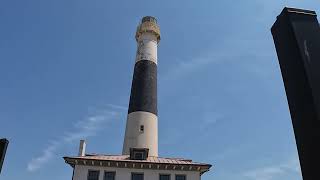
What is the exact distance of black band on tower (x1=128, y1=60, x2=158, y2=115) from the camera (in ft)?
135

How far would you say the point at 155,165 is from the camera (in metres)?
32.0

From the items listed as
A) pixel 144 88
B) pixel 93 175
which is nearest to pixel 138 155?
pixel 93 175

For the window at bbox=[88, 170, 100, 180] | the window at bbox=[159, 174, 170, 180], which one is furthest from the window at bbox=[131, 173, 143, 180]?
the window at bbox=[88, 170, 100, 180]

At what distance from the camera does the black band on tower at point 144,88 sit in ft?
135

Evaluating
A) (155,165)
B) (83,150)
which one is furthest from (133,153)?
(83,150)

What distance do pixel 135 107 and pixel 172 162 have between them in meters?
10.4

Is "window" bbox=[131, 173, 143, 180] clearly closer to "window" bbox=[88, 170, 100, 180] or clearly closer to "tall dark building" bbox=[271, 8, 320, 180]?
"window" bbox=[88, 170, 100, 180]

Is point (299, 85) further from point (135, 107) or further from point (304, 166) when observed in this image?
point (135, 107)

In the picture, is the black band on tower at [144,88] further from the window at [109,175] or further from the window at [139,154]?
the window at [109,175]

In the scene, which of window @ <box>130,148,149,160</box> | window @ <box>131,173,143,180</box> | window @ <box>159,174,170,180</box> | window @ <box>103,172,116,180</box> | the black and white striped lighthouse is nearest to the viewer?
window @ <box>103,172,116,180</box>

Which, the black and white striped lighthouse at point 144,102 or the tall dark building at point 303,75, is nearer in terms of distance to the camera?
the tall dark building at point 303,75

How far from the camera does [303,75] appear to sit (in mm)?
3229

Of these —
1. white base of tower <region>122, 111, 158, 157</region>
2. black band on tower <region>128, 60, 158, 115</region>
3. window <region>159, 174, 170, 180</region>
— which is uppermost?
black band on tower <region>128, 60, 158, 115</region>

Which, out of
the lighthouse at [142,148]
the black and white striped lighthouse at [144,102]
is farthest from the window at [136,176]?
the black and white striped lighthouse at [144,102]
